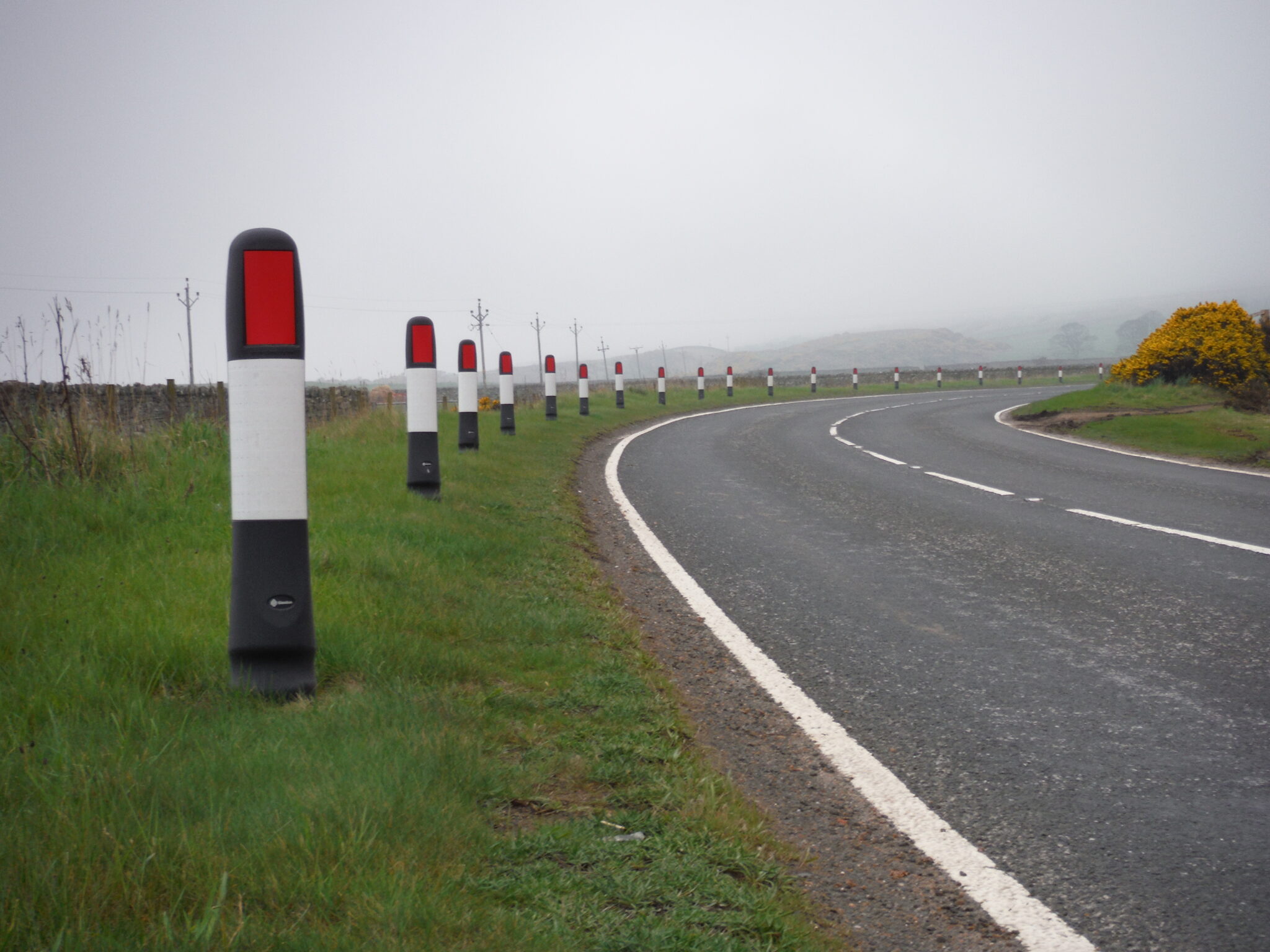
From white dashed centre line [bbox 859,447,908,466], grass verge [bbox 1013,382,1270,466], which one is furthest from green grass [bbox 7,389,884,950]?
grass verge [bbox 1013,382,1270,466]

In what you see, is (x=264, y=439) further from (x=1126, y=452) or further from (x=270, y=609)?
(x=1126, y=452)

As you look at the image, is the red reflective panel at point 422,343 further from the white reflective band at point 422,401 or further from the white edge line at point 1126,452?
the white edge line at point 1126,452

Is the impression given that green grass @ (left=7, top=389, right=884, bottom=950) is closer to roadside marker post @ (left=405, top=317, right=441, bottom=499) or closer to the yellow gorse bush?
roadside marker post @ (left=405, top=317, right=441, bottom=499)

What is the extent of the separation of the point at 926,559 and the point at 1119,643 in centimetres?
219

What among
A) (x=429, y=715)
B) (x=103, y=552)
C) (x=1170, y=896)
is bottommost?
(x=1170, y=896)

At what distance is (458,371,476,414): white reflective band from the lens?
1064 cm

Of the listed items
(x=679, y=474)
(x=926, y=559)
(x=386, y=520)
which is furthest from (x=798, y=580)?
(x=679, y=474)

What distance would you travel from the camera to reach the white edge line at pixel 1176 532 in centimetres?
689

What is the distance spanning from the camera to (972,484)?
10.8 m

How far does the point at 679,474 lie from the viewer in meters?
12.5

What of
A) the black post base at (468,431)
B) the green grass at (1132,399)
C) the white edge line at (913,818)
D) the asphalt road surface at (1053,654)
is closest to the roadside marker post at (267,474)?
the white edge line at (913,818)

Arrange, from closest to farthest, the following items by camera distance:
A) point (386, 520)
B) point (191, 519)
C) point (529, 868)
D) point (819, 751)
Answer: point (529, 868)
point (819, 751)
point (191, 519)
point (386, 520)

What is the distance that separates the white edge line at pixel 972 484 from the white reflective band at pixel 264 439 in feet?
26.4

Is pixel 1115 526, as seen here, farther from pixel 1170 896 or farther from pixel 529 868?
pixel 529 868
